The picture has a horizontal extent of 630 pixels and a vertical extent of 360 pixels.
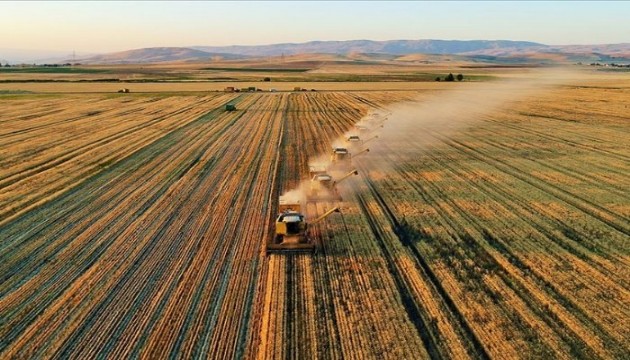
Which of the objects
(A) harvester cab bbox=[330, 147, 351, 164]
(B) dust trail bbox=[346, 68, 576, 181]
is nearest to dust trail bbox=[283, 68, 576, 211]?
(B) dust trail bbox=[346, 68, 576, 181]

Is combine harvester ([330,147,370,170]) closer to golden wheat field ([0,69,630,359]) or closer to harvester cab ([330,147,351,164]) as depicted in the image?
harvester cab ([330,147,351,164])

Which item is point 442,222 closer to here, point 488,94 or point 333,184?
point 333,184

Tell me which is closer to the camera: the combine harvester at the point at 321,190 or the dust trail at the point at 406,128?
the combine harvester at the point at 321,190

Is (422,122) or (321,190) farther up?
(422,122)

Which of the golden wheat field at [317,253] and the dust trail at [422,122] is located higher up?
the dust trail at [422,122]

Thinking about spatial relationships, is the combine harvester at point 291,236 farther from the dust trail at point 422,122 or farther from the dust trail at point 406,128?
the dust trail at point 422,122

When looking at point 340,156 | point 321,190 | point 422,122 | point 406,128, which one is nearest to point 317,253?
point 321,190

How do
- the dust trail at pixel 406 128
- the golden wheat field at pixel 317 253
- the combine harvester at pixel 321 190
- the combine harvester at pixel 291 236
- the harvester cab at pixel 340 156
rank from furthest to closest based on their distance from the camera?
the dust trail at pixel 406 128 < the harvester cab at pixel 340 156 < the combine harvester at pixel 321 190 < the combine harvester at pixel 291 236 < the golden wheat field at pixel 317 253

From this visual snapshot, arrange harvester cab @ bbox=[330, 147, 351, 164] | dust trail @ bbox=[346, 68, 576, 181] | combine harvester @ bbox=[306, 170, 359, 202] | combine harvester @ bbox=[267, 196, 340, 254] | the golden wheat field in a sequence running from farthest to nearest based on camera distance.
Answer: dust trail @ bbox=[346, 68, 576, 181] < harvester cab @ bbox=[330, 147, 351, 164] < combine harvester @ bbox=[306, 170, 359, 202] < combine harvester @ bbox=[267, 196, 340, 254] < the golden wheat field

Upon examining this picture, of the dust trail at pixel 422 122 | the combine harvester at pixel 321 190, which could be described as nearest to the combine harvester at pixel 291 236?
the combine harvester at pixel 321 190

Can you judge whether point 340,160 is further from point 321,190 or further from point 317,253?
point 317,253
